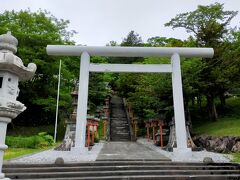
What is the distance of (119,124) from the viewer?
799 inches

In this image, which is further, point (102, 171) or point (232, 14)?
point (232, 14)

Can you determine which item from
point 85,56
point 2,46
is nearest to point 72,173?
point 2,46

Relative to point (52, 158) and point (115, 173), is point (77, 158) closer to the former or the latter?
point (52, 158)

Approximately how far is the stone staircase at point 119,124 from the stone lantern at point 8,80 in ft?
42.4

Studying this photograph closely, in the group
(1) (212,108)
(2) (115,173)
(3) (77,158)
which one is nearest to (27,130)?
(3) (77,158)

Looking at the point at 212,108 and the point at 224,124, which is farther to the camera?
the point at 212,108

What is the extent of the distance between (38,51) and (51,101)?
4.21 meters

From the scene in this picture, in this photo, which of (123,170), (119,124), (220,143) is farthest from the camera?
(119,124)

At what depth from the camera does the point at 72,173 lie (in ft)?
20.8

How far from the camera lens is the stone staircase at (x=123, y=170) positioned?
20.4 feet

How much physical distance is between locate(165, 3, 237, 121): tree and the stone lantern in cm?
1161

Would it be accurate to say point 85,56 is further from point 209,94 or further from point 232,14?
point 232,14

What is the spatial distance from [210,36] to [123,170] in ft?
40.2

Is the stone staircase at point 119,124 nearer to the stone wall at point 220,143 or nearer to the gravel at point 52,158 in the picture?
the stone wall at point 220,143
